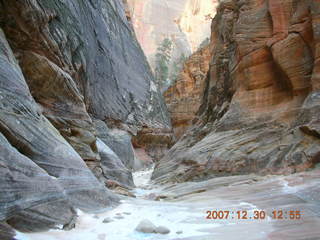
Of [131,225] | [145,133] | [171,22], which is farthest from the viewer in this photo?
[171,22]

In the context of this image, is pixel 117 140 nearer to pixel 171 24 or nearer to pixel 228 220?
pixel 228 220

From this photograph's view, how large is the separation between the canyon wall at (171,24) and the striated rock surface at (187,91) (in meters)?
15.1

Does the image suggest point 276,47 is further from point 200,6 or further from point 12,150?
point 200,6

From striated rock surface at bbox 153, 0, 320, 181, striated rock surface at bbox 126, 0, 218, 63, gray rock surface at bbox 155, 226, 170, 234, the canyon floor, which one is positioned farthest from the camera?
striated rock surface at bbox 126, 0, 218, 63

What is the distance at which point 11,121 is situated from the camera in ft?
12.2

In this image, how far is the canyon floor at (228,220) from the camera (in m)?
2.95

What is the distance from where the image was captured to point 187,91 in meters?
27.2

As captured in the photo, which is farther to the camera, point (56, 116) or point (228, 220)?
point (56, 116)
